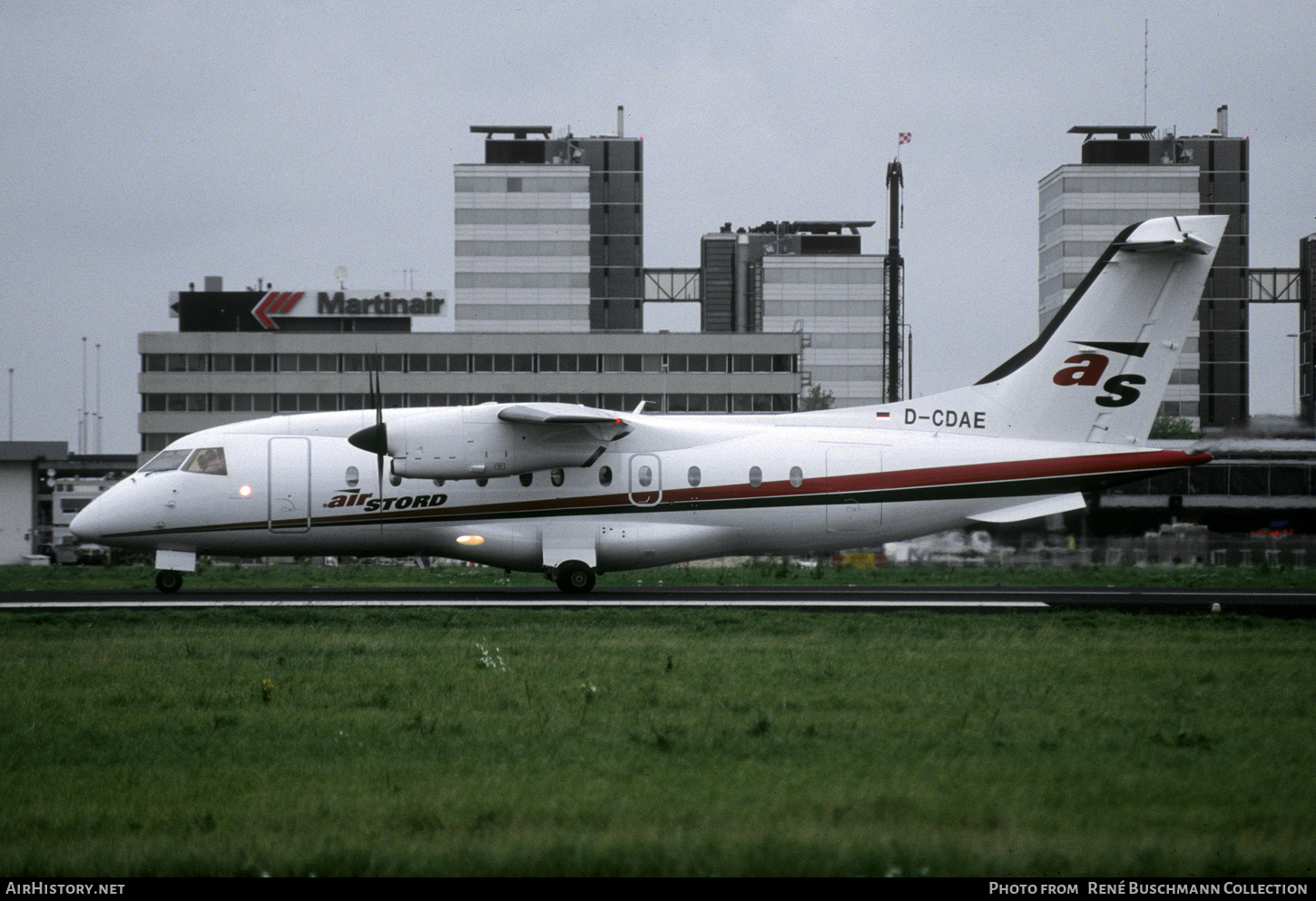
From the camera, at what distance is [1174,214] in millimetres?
104062

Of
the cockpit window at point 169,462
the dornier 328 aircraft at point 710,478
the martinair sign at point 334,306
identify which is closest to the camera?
the dornier 328 aircraft at point 710,478

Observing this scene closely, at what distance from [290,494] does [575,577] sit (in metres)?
6.19

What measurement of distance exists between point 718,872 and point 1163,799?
11.8 feet

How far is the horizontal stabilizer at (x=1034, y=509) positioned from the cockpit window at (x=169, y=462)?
16.8 meters

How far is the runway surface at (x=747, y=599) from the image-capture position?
909 inches

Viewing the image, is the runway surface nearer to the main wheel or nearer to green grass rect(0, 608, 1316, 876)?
the main wheel

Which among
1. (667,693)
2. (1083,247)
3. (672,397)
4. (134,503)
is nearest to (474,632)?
(667,693)

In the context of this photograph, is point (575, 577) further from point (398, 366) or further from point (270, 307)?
point (270, 307)

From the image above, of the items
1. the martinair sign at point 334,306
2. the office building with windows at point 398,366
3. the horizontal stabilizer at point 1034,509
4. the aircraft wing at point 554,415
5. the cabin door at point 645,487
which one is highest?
the martinair sign at point 334,306

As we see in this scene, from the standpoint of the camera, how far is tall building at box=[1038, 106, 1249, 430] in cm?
9938

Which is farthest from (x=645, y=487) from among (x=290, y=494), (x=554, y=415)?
(x=290, y=494)

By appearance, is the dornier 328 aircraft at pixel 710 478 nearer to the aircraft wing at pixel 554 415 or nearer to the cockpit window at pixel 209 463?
the cockpit window at pixel 209 463

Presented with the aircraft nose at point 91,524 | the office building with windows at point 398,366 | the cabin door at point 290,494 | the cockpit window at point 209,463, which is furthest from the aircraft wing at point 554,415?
the office building with windows at point 398,366
